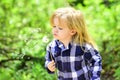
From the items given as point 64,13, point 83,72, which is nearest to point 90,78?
point 83,72

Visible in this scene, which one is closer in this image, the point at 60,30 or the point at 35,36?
the point at 60,30

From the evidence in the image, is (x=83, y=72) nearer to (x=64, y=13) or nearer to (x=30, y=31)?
(x=64, y=13)

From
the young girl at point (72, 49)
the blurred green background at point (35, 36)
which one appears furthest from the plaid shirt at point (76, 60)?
the blurred green background at point (35, 36)

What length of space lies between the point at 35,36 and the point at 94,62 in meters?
1.96

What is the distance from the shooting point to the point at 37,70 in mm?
4523

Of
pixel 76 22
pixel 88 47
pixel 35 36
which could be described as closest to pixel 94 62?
pixel 88 47

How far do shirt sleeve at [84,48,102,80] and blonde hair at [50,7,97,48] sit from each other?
66mm

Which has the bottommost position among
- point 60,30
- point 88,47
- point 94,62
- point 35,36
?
point 35,36

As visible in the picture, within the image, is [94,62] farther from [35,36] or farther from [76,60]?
[35,36]

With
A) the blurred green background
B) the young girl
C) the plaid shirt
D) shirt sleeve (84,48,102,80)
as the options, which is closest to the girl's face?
the young girl

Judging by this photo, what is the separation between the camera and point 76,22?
3.23 metres

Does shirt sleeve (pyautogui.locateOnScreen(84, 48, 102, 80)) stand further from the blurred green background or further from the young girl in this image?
the blurred green background

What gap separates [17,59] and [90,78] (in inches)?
74.3

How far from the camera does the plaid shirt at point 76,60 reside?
327 cm
